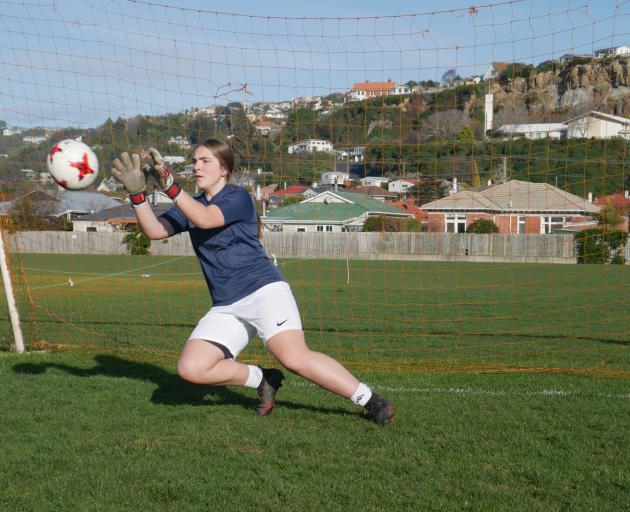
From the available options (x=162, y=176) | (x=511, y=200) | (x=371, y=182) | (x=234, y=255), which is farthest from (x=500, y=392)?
(x=511, y=200)

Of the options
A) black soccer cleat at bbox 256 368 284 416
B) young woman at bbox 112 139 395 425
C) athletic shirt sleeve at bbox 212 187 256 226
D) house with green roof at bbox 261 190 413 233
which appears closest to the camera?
athletic shirt sleeve at bbox 212 187 256 226

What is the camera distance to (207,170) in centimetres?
564

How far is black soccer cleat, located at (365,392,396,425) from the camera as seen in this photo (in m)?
5.64

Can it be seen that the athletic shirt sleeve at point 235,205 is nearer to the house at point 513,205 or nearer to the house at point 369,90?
the house at point 369,90

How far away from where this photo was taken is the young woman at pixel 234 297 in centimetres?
556

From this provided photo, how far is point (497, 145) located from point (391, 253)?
29.4 meters

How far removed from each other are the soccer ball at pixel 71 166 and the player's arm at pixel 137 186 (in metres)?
0.90

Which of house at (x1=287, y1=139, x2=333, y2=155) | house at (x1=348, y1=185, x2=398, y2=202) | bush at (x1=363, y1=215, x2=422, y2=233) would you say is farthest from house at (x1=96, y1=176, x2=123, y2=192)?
→ bush at (x1=363, y1=215, x2=422, y2=233)

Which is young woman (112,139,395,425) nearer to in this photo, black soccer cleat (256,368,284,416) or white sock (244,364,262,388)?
white sock (244,364,262,388)

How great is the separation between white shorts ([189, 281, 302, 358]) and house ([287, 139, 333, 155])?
16.2 feet

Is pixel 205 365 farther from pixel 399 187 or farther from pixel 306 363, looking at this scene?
pixel 399 187

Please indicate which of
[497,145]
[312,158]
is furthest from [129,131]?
[497,145]

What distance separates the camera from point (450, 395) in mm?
6785

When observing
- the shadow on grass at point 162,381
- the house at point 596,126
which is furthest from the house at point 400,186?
the shadow on grass at point 162,381
